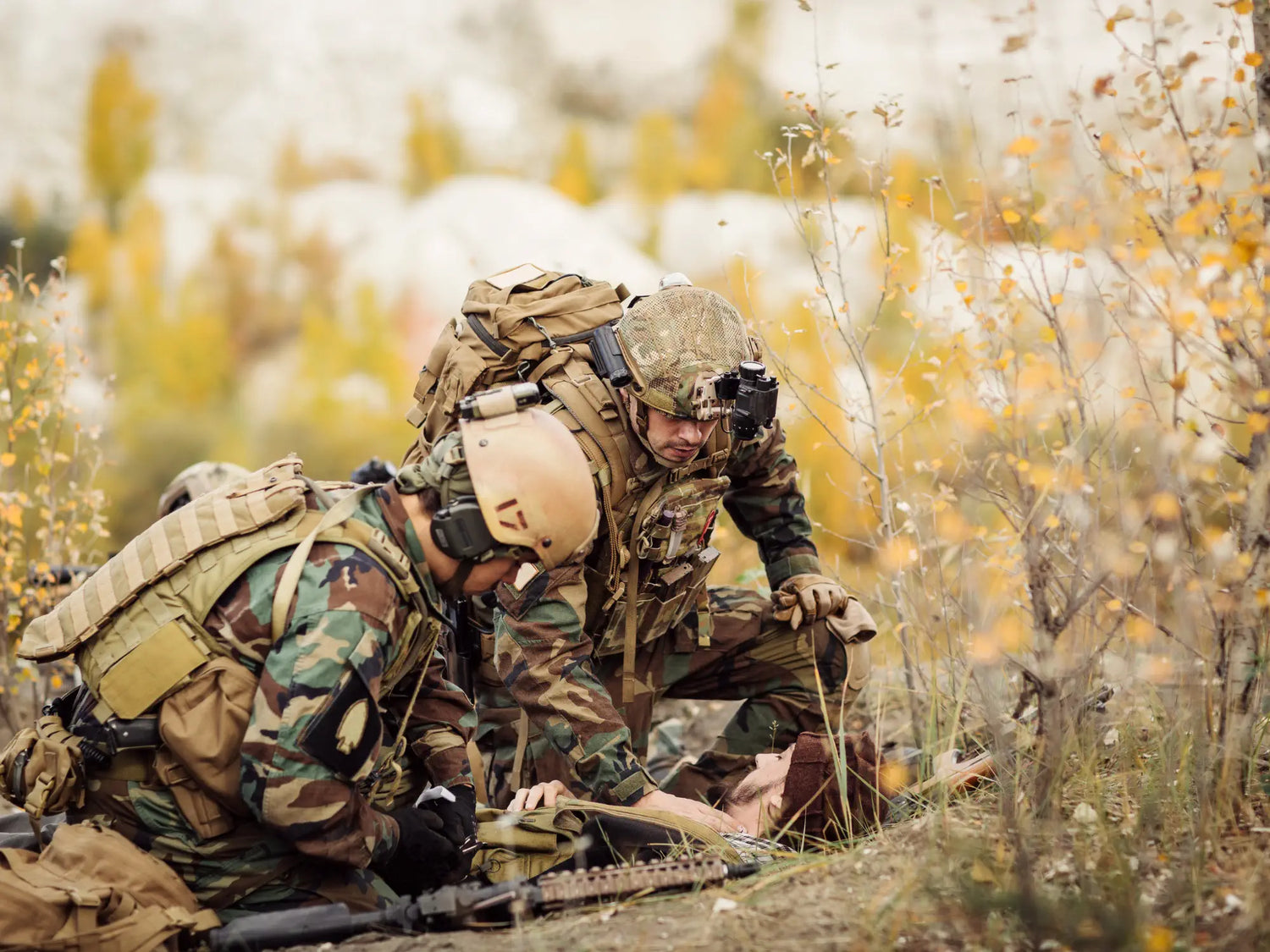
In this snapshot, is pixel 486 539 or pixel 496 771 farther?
pixel 496 771

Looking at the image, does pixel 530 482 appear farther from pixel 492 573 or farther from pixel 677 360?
pixel 677 360

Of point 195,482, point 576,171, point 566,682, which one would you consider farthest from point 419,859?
point 576,171

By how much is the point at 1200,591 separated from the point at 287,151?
112 feet

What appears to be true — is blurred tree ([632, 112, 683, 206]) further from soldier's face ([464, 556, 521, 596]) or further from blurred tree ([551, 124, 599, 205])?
soldier's face ([464, 556, 521, 596])

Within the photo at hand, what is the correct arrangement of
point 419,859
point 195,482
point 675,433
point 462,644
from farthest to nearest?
point 195,482 < point 462,644 < point 675,433 < point 419,859

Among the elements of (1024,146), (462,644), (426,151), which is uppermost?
(426,151)

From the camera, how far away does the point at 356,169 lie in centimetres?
3447

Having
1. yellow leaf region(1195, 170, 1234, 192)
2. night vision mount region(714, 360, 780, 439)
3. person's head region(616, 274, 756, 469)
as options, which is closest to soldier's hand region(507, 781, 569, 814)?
person's head region(616, 274, 756, 469)

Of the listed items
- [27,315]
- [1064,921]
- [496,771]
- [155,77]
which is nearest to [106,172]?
[155,77]

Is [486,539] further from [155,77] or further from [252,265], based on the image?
[155,77]

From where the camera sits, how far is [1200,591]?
3.28 metres

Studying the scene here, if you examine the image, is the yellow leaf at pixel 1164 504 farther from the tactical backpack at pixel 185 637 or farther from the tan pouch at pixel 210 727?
the tan pouch at pixel 210 727

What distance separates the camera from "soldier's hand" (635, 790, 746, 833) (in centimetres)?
363

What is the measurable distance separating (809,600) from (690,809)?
1.21 meters
